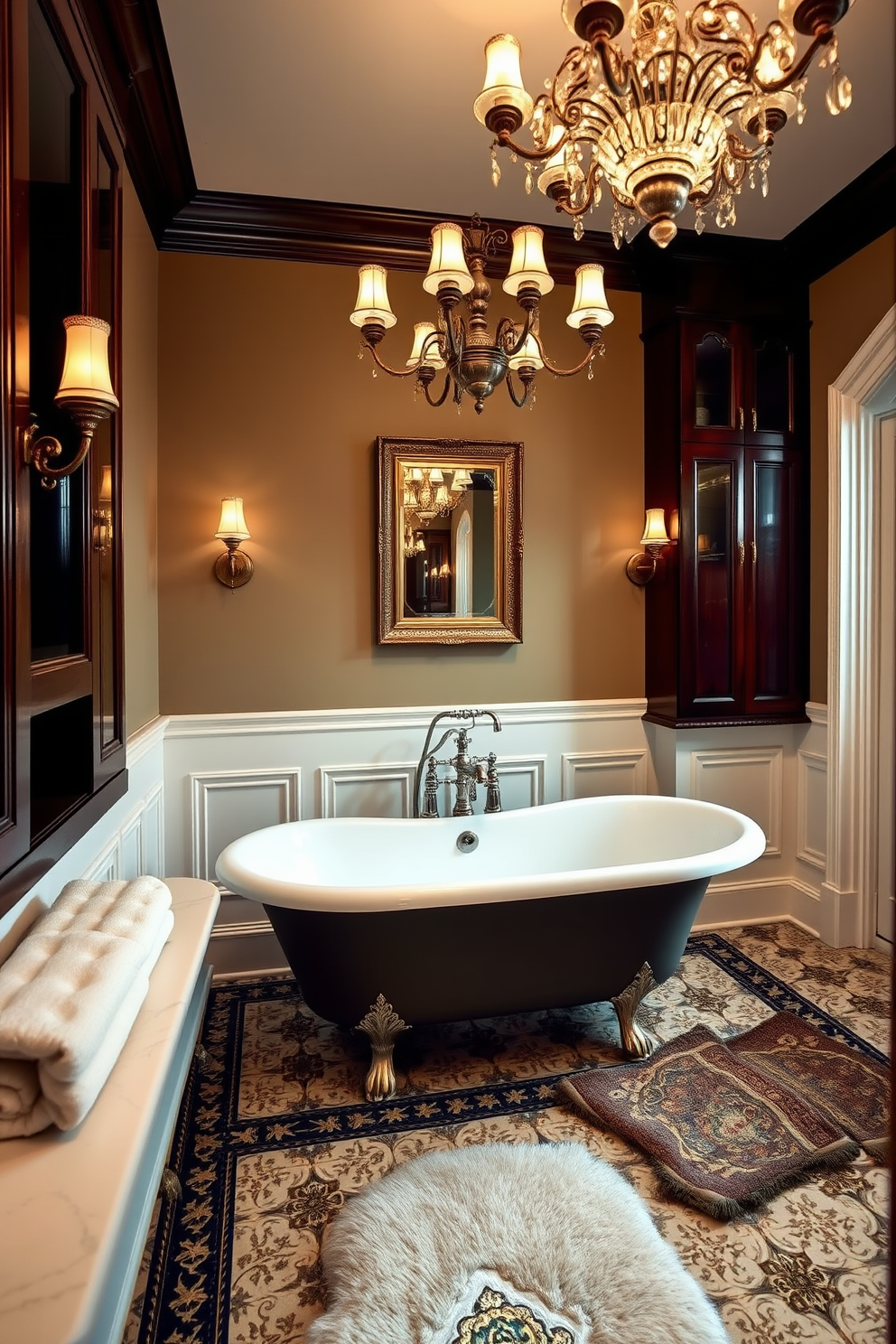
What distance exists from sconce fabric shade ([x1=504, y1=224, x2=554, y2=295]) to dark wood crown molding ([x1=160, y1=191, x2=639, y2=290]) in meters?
1.22

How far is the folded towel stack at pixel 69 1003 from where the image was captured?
2.98 ft

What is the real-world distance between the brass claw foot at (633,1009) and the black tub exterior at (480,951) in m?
0.02

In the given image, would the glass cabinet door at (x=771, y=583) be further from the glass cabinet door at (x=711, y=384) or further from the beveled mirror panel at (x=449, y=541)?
the beveled mirror panel at (x=449, y=541)

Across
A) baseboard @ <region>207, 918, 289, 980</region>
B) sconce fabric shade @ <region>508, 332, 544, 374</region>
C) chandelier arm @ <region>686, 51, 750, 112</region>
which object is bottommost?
baseboard @ <region>207, 918, 289, 980</region>

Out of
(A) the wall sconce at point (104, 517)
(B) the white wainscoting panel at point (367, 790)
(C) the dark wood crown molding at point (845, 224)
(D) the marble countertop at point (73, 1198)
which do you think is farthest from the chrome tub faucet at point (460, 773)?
(C) the dark wood crown molding at point (845, 224)

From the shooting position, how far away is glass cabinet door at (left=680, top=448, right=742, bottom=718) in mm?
2797

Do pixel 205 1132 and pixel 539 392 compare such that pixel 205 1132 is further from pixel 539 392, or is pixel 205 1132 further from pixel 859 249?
pixel 859 249

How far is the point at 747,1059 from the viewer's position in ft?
6.77

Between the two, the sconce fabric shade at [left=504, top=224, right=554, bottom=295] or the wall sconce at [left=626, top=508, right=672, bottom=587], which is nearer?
the sconce fabric shade at [left=504, top=224, right=554, bottom=295]

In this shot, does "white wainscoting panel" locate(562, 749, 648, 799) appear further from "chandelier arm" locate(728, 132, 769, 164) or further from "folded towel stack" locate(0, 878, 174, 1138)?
"chandelier arm" locate(728, 132, 769, 164)

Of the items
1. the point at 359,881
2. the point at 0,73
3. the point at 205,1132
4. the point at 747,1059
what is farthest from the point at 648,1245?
the point at 0,73

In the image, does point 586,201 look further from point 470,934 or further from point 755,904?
point 755,904

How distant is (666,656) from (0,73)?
8.20ft

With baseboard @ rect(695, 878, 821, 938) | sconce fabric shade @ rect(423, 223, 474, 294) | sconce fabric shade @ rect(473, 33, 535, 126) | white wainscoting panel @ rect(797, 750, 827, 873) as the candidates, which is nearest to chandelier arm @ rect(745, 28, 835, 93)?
sconce fabric shade @ rect(473, 33, 535, 126)
